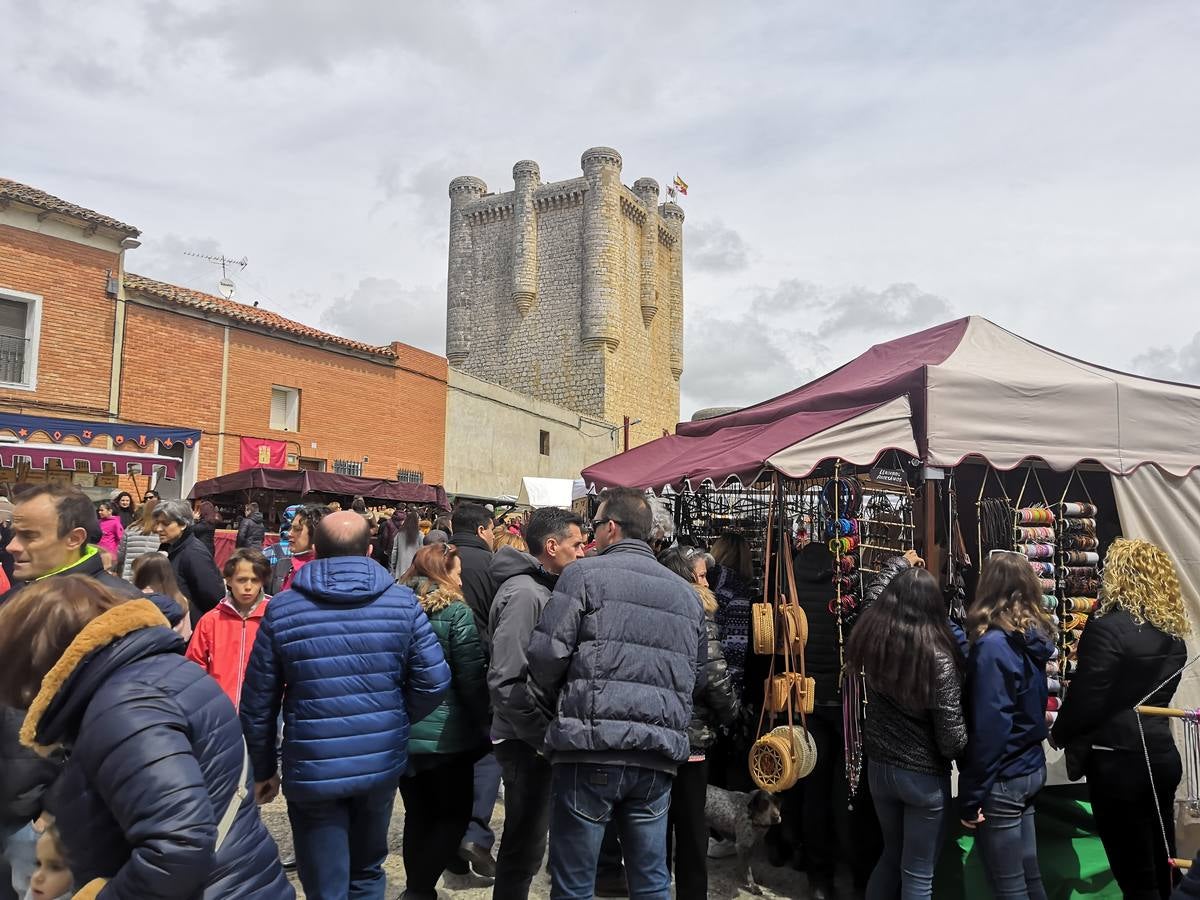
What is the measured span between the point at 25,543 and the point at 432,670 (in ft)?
5.05

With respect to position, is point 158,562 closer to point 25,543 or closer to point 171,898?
point 25,543

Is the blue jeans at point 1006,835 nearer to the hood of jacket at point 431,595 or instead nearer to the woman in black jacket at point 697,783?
the woman in black jacket at point 697,783

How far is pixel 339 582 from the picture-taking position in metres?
2.88

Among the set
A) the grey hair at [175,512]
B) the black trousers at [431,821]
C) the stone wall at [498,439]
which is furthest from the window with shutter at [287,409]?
the black trousers at [431,821]

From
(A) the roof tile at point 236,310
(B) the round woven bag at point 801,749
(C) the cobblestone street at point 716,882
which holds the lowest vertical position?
(C) the cobblestone street at point 716,882

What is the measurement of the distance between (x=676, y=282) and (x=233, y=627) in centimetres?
3845

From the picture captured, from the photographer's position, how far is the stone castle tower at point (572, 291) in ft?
114

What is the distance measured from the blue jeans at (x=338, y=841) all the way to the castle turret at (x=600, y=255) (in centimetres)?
3197

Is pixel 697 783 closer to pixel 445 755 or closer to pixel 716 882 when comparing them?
pixel 445 755

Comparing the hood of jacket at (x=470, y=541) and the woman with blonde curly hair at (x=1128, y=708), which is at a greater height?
the hood of jacket at (x=470, y=541)

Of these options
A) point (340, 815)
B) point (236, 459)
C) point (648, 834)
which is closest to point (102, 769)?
point (340, 815)

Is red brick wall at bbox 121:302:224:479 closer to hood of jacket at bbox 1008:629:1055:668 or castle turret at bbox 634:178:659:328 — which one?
hood of jacket at bbox 1008:629:1055:668

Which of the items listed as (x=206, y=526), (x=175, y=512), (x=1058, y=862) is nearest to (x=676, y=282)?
(x=206, y=526)

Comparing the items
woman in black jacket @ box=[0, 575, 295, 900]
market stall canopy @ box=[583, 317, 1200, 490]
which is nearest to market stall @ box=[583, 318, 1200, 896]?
market stall canopy @ box=[583, 317, 1200, 490]
